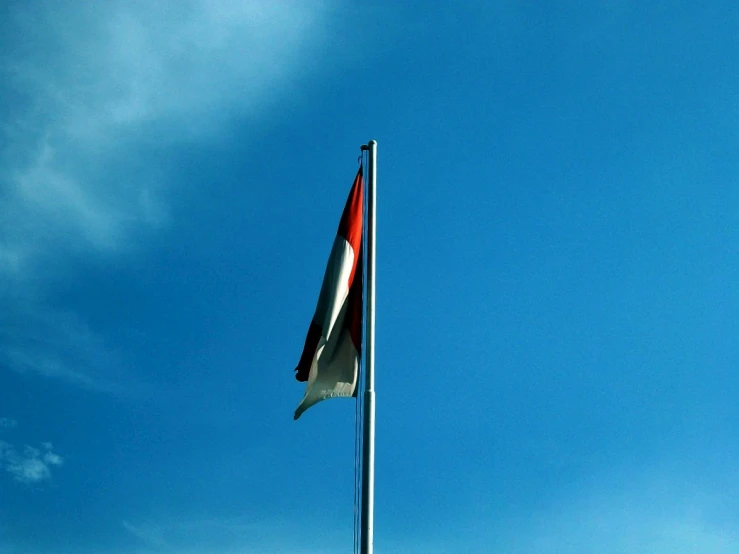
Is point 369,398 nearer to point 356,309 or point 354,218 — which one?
point 356,309

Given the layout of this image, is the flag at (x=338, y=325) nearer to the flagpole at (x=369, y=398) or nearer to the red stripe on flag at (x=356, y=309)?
the red stripe on flag at (x=356, y=309)

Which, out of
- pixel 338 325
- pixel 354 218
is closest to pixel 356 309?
pixel 338 325

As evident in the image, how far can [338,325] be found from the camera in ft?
63.6

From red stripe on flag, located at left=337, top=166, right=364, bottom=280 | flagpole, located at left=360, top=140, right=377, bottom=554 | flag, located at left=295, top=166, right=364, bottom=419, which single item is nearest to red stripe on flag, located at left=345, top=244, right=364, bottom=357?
flag, located at left=295, top=166, right=364, bottom=419

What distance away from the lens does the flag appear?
62.5ft

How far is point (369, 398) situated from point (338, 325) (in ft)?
6.07

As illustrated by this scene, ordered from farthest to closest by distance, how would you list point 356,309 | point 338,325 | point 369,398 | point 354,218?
point 354,218
point 356,309
point 338,325
point 369,398

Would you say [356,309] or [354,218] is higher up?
[354,218]

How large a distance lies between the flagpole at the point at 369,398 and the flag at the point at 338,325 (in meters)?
0.49

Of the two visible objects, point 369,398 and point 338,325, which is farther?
point 338,325

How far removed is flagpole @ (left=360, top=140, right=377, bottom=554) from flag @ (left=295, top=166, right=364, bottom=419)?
49cm

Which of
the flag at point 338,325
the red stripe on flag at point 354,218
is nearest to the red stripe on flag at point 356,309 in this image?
the flag at point 338,325

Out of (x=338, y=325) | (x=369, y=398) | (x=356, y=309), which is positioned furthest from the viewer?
(x=356, y=309)

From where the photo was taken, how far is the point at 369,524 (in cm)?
1706
